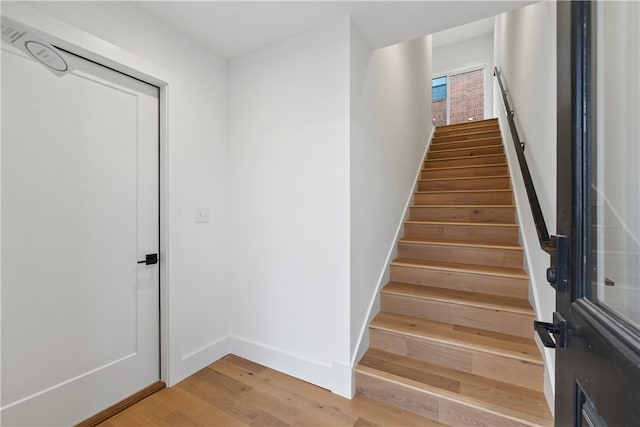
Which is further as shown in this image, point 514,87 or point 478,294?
point 514,87

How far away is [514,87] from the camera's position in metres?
2.82

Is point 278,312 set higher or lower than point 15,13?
lower

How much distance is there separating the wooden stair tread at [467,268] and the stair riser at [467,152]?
2101mm

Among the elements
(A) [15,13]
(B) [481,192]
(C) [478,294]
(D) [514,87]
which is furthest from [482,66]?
(A) [15,13]

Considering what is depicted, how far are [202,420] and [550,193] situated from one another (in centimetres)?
231

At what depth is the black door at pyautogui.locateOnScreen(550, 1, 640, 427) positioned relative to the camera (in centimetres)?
52

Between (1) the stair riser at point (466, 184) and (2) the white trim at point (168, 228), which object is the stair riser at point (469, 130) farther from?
(2) the white trim at point (168, 228)

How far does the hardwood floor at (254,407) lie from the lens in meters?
1.55

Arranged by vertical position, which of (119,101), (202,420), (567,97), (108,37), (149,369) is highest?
(108,37)

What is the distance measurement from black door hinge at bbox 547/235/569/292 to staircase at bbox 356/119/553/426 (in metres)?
1.07

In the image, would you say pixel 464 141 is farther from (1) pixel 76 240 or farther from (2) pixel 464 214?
(1) pixel 76 240

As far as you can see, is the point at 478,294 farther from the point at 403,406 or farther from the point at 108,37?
the point at 108,37

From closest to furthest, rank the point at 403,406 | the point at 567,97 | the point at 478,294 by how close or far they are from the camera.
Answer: the point at 567,97
the point at 403,406
the point at 478,294

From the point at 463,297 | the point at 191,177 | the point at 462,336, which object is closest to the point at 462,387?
the point at 462,336
